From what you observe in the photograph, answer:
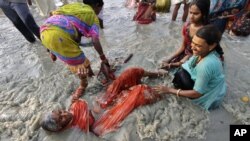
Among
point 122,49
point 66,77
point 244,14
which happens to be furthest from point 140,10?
point 66,77

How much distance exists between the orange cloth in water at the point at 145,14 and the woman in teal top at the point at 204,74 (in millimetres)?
2946

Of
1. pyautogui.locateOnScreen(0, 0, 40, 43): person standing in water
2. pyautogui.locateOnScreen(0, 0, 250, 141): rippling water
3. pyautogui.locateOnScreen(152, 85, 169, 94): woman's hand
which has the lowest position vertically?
pyautogui.locateOnScreen(0, 0, 250, 141): rippling water

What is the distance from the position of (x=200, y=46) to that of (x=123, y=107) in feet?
3.73

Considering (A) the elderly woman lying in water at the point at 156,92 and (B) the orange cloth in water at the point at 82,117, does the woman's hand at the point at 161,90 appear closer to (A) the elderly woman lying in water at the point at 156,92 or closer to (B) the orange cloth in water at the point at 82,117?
(A) the elderly woman lying in water at the point at 156,92

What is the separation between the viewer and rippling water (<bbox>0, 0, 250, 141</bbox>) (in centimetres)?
308

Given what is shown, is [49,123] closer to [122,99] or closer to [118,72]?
[122,99]

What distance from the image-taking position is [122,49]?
16.8 feet

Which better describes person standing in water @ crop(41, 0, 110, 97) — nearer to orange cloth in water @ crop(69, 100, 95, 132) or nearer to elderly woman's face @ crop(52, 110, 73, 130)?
orange cloth in water @ crop(69, 100, 95, 132)

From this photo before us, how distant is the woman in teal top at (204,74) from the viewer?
8.93ft

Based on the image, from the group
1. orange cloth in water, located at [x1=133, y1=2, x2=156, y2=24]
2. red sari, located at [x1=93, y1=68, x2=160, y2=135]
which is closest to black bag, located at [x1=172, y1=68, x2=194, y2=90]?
red sari, located at [x1=93, y1=68, x2=160, y2=135]

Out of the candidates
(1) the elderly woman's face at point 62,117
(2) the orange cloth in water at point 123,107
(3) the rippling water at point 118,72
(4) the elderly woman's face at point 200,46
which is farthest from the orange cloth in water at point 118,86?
(4) the elderly woman's face at point 200,46

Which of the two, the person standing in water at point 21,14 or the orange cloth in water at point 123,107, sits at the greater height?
the person standing in water at point 21,14

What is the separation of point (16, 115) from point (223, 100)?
2.71 m

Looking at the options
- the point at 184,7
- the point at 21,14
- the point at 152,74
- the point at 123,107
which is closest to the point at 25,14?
the point at 21,14
